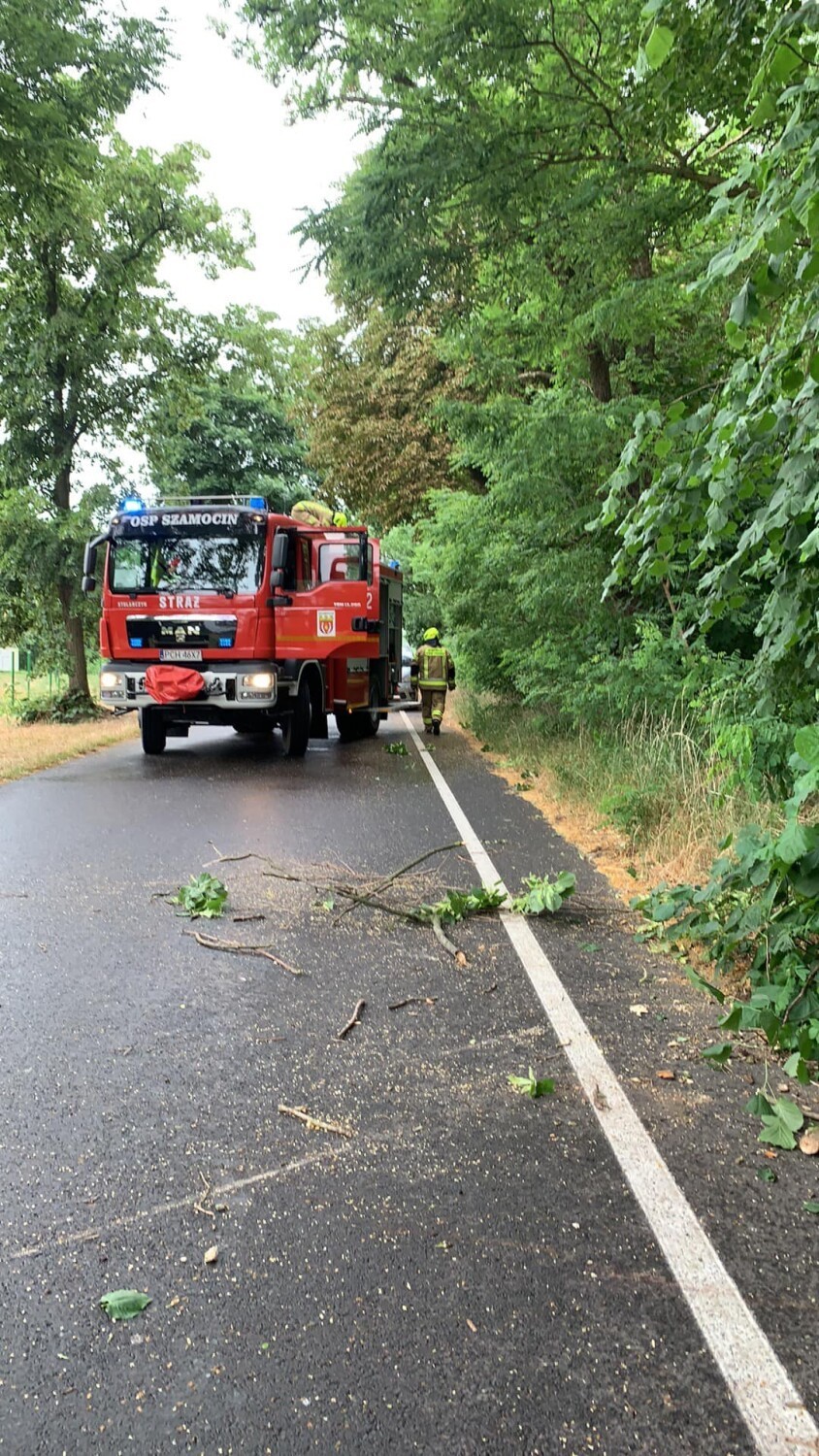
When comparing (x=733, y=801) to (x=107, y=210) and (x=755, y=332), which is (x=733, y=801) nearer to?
(x=755, y=332)

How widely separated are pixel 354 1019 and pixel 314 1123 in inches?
36.0

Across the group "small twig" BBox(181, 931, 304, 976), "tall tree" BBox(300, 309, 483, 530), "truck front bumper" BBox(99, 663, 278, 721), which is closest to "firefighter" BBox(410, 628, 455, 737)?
"tall tree" BBox(300, 309, 483, 530)

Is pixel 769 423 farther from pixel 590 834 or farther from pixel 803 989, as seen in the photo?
pixel 590 834

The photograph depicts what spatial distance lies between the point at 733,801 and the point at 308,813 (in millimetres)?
4097

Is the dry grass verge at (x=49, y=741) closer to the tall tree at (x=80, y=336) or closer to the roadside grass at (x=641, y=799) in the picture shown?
the tall tree at (x=80, y=336)

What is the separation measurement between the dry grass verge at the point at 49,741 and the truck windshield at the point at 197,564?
8.69 ft

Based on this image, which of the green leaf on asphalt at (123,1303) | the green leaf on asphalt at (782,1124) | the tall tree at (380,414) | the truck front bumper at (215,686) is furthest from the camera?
the tall tree at (380,414)

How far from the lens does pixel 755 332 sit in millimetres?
8094

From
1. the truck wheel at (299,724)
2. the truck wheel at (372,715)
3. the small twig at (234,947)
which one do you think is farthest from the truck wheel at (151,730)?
the small twig at (234,947)

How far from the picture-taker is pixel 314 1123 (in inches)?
127

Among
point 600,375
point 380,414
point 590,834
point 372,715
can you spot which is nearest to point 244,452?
point 380,414

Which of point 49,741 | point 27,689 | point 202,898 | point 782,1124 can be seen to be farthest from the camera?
point 27,689

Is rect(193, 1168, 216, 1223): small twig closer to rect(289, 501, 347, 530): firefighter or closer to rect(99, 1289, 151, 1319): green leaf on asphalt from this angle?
rect(99, 1289, 151, 1319): green leaf on asphalt

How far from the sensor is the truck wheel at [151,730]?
549 inches
